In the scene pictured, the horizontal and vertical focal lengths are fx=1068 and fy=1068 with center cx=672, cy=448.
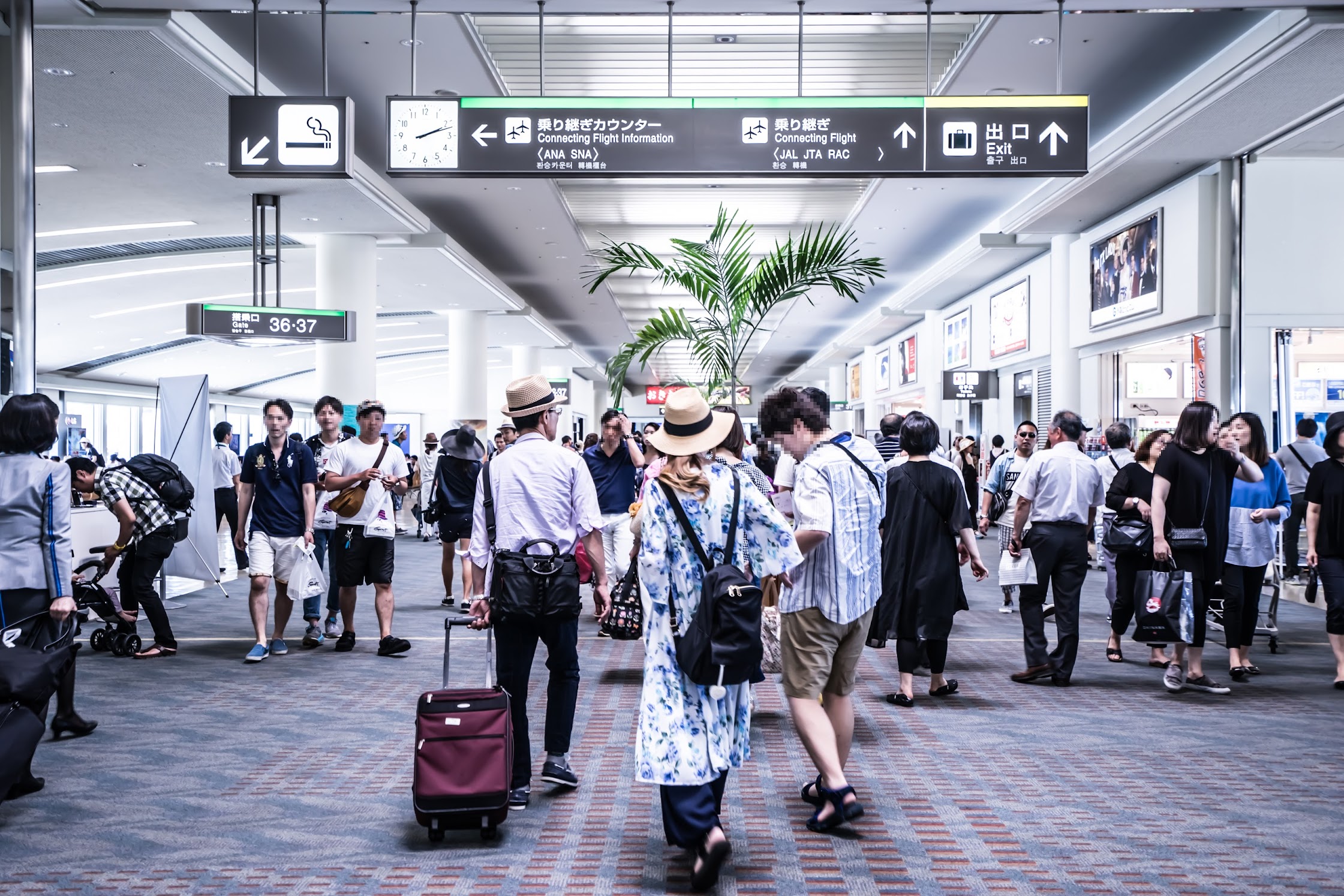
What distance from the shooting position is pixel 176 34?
6.79 meters

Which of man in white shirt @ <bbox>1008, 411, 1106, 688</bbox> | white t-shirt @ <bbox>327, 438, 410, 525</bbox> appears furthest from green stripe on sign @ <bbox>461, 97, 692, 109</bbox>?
man in white shirt @ <bbox>1008, 411, 1106, 688</bbox>

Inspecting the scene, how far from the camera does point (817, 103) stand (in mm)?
6246

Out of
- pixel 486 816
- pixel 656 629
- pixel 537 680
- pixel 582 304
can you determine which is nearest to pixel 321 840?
pixel 486 816

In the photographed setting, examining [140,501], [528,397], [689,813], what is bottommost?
[689,813]

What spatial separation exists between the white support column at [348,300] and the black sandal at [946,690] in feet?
31.0

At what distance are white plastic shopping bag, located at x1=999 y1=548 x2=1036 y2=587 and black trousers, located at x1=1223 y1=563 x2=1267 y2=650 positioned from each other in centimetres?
129

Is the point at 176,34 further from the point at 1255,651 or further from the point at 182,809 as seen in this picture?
the point at 1255,651

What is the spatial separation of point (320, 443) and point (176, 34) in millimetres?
3112

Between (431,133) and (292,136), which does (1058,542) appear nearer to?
(431,133)

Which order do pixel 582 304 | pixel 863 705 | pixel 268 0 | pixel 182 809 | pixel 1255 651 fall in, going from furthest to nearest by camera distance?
pixel 582 304 → pixel 1255 651 → pixel 268 0 → pixel 863 705 → pixel 182 809

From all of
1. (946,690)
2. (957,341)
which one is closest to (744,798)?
(946,690)

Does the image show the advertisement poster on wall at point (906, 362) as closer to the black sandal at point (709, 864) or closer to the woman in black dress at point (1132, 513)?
the woman in black dress at point (1132, 513)

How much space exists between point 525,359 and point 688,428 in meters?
26.5

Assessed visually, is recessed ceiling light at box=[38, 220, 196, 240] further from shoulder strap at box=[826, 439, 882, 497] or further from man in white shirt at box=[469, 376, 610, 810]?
shoulder strap at box=[826, 439, 882, 497]
